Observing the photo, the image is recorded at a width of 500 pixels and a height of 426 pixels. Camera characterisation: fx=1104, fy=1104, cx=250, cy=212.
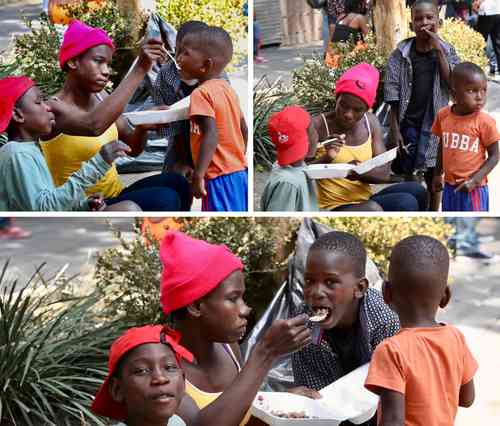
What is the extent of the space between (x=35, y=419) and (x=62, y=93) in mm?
1613

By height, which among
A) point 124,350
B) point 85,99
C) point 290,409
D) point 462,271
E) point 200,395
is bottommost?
point 462,271

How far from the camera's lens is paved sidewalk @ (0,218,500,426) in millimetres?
6004

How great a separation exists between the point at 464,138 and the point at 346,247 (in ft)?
6.68

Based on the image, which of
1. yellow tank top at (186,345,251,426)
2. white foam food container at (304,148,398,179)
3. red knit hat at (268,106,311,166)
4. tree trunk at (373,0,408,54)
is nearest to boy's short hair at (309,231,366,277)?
yellow tank top at (186,345,251,426)

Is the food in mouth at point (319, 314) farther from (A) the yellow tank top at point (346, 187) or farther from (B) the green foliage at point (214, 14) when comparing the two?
(B) the green foliage at point (214, 14)

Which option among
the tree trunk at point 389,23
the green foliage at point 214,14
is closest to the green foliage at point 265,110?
the green foliage at point 214,14

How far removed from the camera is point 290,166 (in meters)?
5.51

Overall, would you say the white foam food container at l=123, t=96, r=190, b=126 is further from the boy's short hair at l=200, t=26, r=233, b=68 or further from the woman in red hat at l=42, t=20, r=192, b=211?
the boy's short hair at l=200, t=26, r=233, b=68

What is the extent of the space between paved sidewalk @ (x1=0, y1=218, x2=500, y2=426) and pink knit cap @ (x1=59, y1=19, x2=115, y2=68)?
1.35m

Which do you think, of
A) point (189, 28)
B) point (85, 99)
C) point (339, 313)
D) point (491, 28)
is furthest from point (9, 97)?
point (491, 28)

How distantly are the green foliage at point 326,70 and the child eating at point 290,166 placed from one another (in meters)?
0.15

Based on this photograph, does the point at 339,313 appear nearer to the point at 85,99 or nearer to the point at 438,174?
the point at 85,99

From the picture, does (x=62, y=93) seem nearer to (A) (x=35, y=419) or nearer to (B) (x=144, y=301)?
(B) (x=144, y=301)

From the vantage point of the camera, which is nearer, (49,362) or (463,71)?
(49,362)
